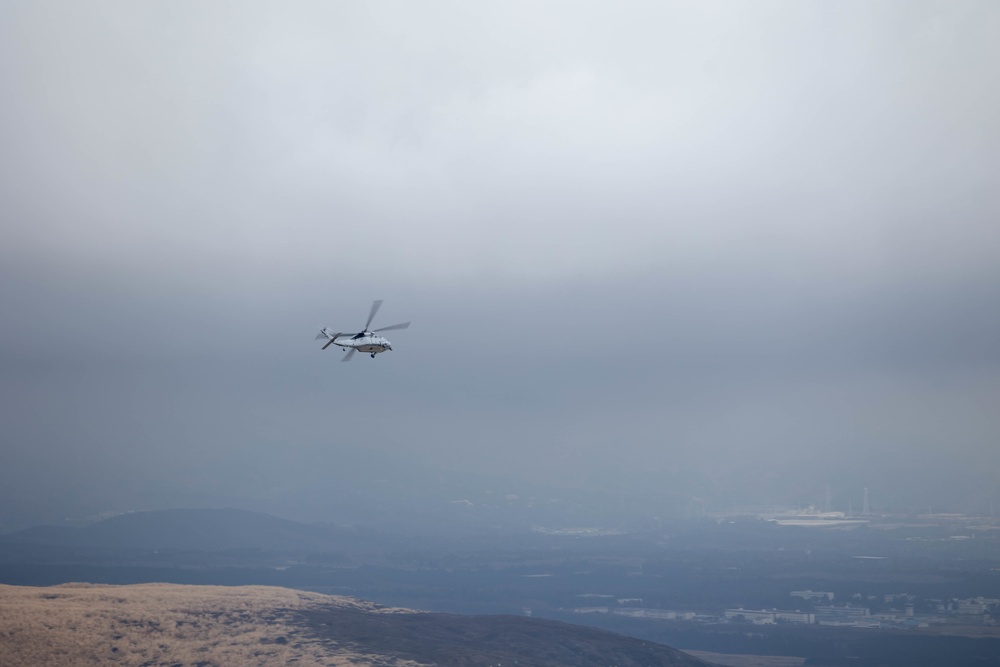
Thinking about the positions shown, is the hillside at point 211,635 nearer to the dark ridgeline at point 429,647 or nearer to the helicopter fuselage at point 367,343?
the dark ridgeline at point 429,647

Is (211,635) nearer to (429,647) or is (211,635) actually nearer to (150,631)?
(150,631)

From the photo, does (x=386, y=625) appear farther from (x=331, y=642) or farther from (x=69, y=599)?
(x=69, y=599)

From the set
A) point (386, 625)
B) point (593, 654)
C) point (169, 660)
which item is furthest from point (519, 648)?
point (169, 660)

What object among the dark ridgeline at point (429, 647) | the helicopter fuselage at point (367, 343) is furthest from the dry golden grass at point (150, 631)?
the helicopter fuselage at point (367, 343)

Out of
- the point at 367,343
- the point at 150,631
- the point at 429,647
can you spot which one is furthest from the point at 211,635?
the point at 367,343

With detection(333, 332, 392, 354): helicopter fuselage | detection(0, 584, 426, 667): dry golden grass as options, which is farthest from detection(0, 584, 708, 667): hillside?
detection(333, 332, 392, 354): helicopter fuselage
